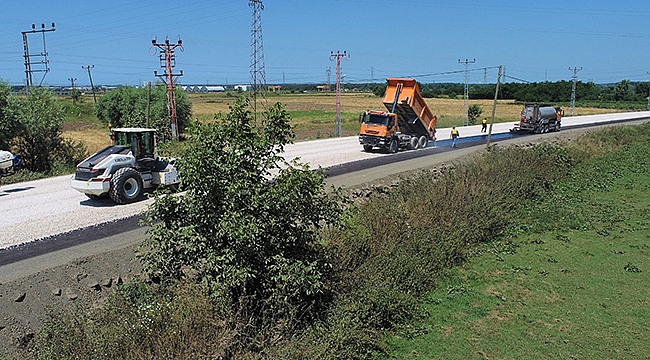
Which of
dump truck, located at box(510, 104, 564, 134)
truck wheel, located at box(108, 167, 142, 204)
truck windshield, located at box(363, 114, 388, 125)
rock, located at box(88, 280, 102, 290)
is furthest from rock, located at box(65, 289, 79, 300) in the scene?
dump truck, located at box(510, 104, 564, 134)

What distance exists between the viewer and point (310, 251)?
9.25m

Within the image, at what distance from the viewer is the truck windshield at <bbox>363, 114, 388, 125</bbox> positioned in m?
27.8

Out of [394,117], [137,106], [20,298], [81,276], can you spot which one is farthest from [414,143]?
[137,106]

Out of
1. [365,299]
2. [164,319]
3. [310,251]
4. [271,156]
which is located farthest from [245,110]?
[365,299]

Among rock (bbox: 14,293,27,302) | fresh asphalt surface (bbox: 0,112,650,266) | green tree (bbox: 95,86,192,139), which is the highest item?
green tree (bbox: 95,86,192,139)

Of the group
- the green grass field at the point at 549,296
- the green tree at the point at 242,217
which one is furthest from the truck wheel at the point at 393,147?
the green tree at the point at 242,217

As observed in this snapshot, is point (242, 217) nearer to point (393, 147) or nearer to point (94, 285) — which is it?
point (94, 285)

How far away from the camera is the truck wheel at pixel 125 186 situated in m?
14.8

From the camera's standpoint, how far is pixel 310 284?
8469 millimetres

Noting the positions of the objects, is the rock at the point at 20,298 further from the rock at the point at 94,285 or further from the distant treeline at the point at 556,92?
the distant treeline at the point at 556,92

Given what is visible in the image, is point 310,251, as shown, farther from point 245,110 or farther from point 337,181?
point 337,181

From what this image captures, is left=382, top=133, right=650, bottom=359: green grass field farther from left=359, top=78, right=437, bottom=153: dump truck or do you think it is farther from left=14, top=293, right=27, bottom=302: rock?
left=359, top=78, right=437, bottom=153: dump truck

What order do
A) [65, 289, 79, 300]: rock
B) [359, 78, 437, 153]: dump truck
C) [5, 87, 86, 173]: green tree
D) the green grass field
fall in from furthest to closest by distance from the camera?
1. [359, 78, 437, 153]: dump truck
2. [5, 87, 86, 173]: green tree
3. [65, 289, 79, 300]: rock
4. the green grass field

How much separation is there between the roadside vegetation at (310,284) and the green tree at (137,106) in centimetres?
2986
